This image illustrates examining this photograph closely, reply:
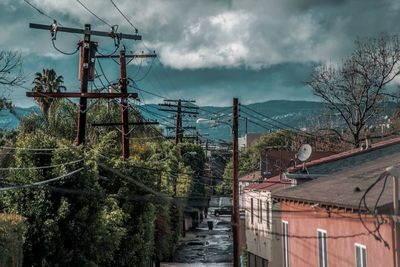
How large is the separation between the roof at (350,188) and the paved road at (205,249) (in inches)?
771

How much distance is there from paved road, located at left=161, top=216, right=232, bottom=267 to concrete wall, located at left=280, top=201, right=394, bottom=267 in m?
18.5

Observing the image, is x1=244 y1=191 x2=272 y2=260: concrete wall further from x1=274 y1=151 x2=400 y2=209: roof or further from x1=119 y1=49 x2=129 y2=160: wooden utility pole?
x1=274 y1=151 x2=400 y2=209: roof

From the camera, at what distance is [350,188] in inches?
666

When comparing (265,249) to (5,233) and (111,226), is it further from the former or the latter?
(5,233)

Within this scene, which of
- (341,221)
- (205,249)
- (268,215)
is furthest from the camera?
(205,249)

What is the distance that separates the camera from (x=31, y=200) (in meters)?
15.5

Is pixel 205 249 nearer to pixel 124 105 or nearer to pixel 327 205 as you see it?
pixel 124 105

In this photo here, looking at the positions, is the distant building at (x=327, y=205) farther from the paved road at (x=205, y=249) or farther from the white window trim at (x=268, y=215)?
the paved road at (x=205, y=249)

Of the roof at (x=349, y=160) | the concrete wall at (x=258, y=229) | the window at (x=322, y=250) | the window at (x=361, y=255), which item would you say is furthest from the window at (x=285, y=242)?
the concrete wall at (x=258, y=229)

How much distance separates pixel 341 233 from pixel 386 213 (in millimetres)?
3345

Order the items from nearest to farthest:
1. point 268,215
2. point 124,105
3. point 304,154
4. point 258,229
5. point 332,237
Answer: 1. point 332,237
2. point 304,154
3. point 124,105
4. point 268,215
5. point 258,229

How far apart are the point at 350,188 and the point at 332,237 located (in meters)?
1.57

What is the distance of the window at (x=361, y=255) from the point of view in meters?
15.0

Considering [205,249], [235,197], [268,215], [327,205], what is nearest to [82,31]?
[235,197]
